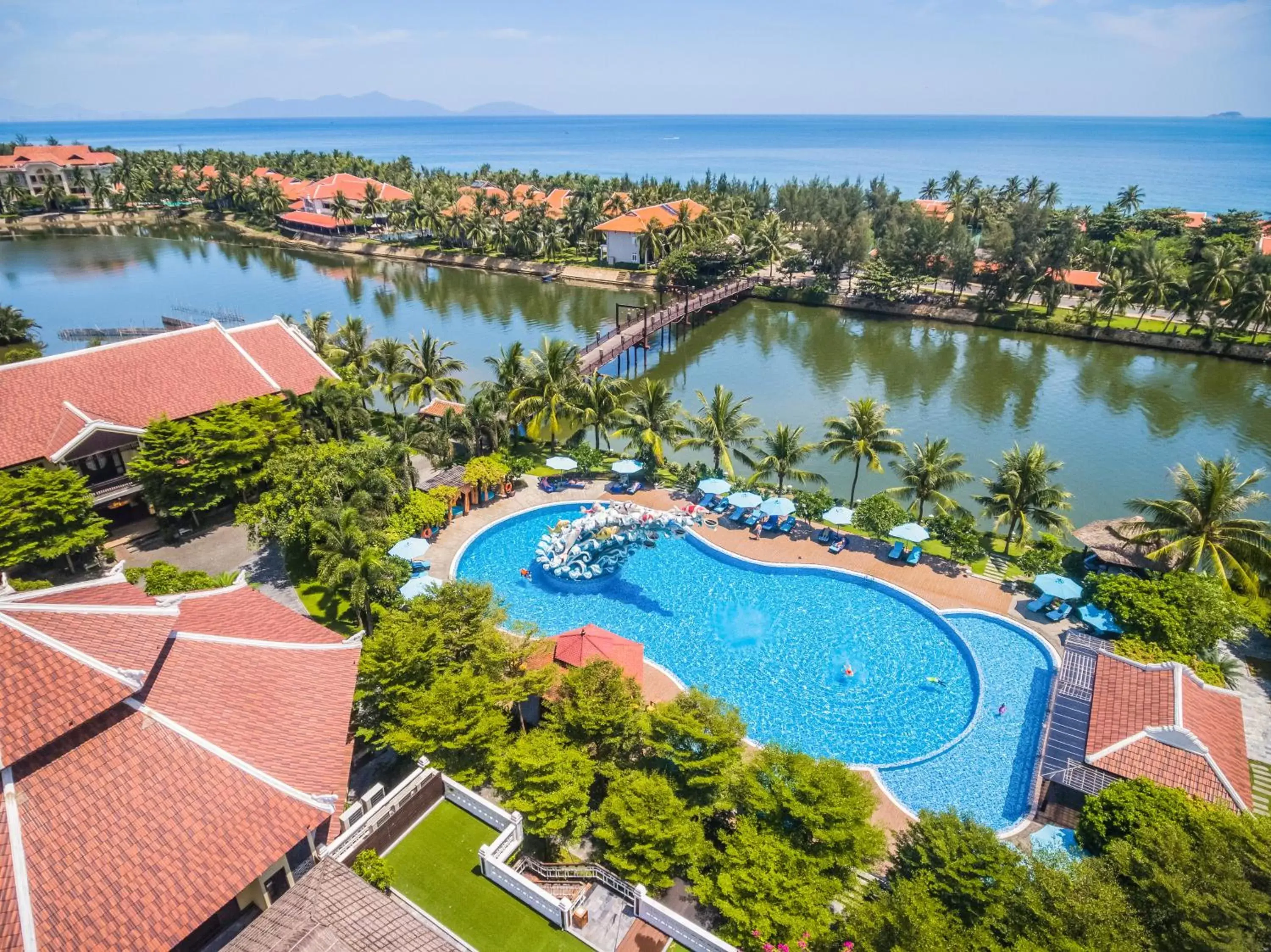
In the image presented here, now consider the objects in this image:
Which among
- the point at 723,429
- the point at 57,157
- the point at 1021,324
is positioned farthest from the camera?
the point at 57,157

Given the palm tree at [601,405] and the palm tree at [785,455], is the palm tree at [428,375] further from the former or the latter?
the palm tree at [785,455]

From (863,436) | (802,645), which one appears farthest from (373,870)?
(863,436)

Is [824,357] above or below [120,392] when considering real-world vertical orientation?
below

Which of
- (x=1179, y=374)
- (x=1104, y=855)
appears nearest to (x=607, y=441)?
(x=1104, y=855)

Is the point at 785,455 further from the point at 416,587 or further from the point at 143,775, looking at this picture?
the point at 143,775

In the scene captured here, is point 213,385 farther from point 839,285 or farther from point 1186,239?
point 1186,239

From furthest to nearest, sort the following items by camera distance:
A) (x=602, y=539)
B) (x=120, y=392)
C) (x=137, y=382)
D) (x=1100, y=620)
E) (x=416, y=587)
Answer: (x=137, y=382)
(x=120, y=392)
(x=602, y=539)
(x=416, y=587)
(x=1100, y=620)

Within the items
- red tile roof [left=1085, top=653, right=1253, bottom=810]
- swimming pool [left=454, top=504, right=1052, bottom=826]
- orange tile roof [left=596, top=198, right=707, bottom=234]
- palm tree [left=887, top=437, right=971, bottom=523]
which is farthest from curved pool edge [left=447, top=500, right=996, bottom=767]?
orange tile roof [left=596, top=198, right=707, bottom=234]
